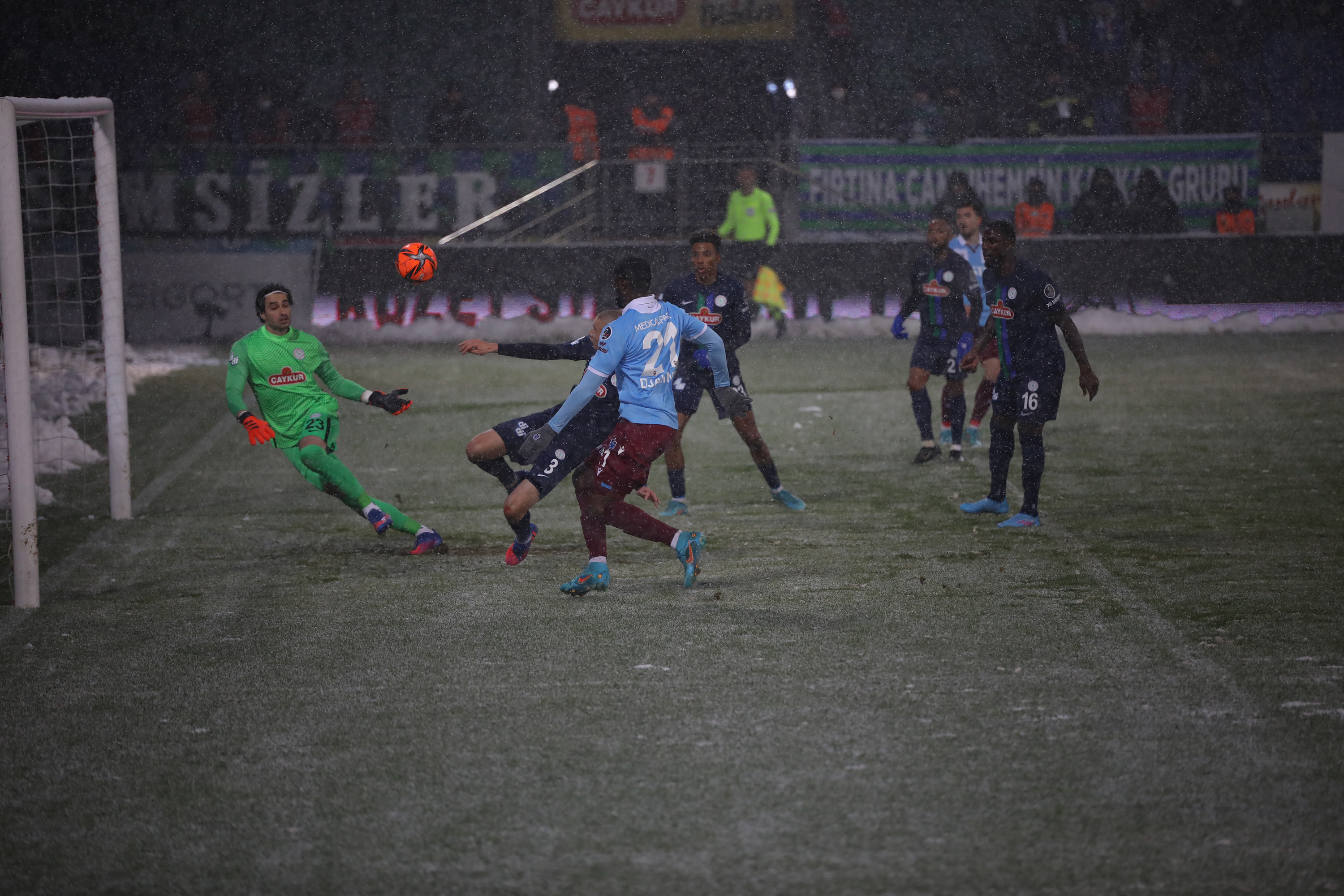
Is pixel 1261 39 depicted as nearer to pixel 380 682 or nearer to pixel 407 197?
pixel 407 197

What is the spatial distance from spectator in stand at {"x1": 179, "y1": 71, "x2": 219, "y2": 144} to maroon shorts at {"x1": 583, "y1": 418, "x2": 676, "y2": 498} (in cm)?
1837

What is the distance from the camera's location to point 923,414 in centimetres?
1121

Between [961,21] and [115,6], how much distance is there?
15.6m

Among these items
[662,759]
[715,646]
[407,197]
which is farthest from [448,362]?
[662,759]

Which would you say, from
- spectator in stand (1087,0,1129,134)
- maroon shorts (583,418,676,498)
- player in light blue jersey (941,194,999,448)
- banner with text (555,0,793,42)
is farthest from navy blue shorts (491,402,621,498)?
spectator in stand (1087,0,1129,134)

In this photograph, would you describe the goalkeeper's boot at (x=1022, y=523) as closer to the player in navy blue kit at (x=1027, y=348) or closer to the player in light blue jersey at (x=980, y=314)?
the player in navy blue kit at (x=1027, y=348)

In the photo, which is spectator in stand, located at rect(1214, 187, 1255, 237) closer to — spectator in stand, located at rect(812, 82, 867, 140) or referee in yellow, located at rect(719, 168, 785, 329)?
spectator in stand, located at rect(812, 82, 867, 140)

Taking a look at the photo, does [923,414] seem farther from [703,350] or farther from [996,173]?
[996,173]

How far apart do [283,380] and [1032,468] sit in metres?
4.63

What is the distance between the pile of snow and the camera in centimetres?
1105

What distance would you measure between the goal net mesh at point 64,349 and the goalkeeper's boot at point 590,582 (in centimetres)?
300

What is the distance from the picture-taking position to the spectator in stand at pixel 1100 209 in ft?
71.7

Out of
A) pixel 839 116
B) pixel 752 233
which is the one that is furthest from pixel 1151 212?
pixel 752 233

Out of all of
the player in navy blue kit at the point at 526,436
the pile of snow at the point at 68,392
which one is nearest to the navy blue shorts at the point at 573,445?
the player in navy blue kit at the point at 526,436
